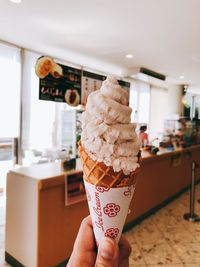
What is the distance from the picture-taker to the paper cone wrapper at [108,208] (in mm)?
880

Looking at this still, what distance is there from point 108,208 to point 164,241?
2513mm

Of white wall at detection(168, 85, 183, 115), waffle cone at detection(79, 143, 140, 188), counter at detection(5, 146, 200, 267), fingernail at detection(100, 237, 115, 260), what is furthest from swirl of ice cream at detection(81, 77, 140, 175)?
white wall at detection(168, 85, 183, 115)

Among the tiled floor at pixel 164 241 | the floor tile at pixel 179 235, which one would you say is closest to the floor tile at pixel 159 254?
the tiled floor at pixel 164 241

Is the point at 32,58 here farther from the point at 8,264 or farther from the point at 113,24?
the point at 8,264

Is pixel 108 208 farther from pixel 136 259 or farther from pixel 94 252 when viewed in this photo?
pixel 136 259

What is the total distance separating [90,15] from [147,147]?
2254mm

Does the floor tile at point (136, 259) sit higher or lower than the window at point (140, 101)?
lower

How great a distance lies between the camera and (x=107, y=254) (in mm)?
801

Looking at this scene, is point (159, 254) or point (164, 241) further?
point (164, 241)

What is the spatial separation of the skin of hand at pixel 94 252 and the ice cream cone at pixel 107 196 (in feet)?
0.12

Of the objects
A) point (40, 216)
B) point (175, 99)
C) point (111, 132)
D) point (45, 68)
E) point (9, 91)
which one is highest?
point (175, 99)

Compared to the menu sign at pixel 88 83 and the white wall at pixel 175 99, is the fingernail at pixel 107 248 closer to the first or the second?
the menu sign at pixel 88 83

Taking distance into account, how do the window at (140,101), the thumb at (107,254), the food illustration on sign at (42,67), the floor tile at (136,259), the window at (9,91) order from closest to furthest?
1. the thumb at (107,254)
2. the floor tile at (136,259)
3. the food illustration on sign at (42,67)
4. the window at (9,91)
5. the window at (140,101)

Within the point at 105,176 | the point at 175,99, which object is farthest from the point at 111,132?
the point at 175,99
